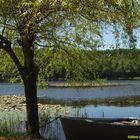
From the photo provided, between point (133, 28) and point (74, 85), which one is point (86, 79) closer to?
point (74, 85)

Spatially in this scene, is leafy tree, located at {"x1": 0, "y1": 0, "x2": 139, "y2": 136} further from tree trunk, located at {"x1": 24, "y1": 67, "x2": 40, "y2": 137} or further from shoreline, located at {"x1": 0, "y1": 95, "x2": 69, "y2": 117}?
shoreline, located at {"x1": 0, "y1": 95, "x2": 69, "y2": 117}

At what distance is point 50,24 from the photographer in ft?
48.1

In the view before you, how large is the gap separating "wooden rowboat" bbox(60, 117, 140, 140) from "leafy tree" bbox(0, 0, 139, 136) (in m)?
1.41

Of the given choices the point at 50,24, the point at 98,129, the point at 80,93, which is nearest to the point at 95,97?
the point at 80,93

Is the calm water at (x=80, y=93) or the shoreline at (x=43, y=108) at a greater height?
the calm water at (x=80, y=93)

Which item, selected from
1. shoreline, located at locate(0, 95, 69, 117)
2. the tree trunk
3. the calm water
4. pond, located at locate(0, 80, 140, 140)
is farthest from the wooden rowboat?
the calm water

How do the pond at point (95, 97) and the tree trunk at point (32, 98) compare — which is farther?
the pond at point (95, 97)

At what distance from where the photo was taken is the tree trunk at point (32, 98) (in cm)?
1591

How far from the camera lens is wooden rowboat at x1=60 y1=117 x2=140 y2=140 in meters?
16.0

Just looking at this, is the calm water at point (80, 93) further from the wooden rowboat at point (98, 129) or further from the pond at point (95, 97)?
the wooden rowboat at point (98, 129)

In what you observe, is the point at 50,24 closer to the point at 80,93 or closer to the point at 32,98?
the point at 32,98

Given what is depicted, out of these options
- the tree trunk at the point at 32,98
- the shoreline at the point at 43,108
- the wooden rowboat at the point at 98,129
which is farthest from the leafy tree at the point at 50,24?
the shoreline at the point at 43,108

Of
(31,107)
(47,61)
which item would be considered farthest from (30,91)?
(47,61)

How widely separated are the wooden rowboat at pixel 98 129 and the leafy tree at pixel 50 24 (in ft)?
4.61
